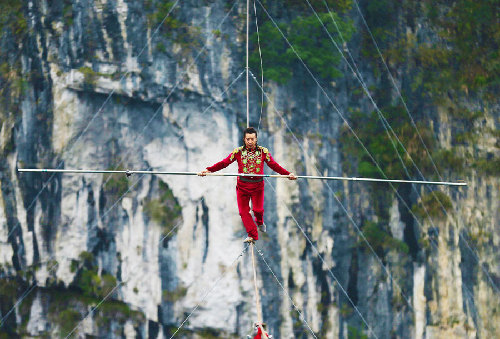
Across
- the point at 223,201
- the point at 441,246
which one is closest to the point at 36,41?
the point at 223,201

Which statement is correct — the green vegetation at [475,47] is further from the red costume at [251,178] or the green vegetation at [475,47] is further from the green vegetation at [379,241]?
the red costume at [251,178]

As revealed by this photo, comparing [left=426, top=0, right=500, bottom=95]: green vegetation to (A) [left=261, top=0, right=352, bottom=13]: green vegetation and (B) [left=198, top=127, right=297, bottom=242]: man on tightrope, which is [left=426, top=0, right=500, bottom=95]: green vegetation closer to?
(A) [left=261, top=0, right=352, bottom=13]: green vegetation

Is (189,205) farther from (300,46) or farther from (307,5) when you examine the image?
(307,5)

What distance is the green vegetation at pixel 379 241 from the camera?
53.4 feet

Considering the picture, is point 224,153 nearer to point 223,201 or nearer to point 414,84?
point 223,201

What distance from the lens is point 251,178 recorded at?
29.0 ft

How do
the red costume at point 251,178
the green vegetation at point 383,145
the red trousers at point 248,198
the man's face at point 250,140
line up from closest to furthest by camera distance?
the man's face at point 250,140 < the red costume at point 251,178 < the red trousers at point 248,198 < the green vegetation at point 383,145

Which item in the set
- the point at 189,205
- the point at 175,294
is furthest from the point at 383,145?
the point at 175,294

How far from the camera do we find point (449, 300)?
54.0 ft

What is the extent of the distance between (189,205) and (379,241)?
3357 millimetres

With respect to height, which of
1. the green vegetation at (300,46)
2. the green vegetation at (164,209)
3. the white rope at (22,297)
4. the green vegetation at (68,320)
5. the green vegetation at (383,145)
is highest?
the green vegetation at (300,46)

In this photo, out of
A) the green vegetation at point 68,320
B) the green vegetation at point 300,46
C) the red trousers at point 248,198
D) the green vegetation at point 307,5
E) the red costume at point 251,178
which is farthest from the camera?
the green vegetation at point 68,320

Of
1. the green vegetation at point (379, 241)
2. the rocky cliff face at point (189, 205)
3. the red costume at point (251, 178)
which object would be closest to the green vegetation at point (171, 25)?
the rocky cliff face at point (189, 205)

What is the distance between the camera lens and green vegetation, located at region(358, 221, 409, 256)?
641 inches
